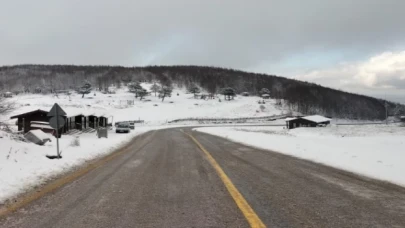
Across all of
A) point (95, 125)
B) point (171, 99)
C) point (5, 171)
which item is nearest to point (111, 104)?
point (171, 99)

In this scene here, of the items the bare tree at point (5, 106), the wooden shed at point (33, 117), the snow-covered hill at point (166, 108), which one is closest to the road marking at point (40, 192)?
the bare tree at point (5, 106)

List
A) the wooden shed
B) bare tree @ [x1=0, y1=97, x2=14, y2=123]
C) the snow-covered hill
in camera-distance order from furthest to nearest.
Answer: the snow-covered hill → the wooden shed → bare tree @ [x1=0, y1=97, x2=14, y2=123]

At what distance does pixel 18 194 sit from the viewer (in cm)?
759

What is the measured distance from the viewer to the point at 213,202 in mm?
6477

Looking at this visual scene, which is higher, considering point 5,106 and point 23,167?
point 5,106

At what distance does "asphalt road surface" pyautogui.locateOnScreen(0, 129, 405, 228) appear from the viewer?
5.25 metres

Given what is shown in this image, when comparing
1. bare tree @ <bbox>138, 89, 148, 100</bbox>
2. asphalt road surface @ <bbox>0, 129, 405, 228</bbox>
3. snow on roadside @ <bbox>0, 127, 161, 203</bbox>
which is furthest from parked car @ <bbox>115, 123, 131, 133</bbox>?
bare tree @ <bbox>138, 89, 148, 100</bbox>

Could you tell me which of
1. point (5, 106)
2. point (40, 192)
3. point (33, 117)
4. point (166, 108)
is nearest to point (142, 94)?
point (166, 108)

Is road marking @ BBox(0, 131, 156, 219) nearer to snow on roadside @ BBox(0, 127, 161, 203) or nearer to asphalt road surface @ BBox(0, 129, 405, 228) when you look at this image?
asphalt road surface @ BBox(0, 129, 405, 228)

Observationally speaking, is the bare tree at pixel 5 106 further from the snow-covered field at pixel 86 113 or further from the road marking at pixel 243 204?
the road marking at pixel 243 204

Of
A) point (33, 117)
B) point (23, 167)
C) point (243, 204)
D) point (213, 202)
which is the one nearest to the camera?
point (243, 204)

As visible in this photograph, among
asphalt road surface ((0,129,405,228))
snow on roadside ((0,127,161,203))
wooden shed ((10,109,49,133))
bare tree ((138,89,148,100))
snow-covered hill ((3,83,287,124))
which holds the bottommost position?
asphalt road surface ((0,129,405,228))

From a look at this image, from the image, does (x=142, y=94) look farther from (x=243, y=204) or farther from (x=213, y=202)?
(x=243, y=204)

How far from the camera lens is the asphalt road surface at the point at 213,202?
5.25m
